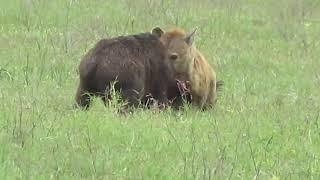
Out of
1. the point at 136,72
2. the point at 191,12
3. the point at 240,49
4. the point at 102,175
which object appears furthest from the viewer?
the point at 191,12

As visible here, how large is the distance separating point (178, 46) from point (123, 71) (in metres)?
1.41

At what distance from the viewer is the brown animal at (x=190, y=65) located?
10.1 m

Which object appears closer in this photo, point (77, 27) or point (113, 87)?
point (113, 87)

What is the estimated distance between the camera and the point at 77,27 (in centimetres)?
1459

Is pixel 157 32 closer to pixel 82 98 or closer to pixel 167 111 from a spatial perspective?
pixel 167 111

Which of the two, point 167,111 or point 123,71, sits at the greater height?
point 123,71

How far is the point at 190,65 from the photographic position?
10.3 metres

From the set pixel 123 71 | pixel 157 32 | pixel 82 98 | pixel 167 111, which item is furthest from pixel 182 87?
pixel 82 98

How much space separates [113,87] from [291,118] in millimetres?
2028

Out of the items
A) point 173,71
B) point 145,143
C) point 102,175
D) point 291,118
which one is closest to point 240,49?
point 173,71

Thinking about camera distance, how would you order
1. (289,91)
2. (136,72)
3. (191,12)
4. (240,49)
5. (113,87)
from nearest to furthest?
1. (113,87)
2. (136,72)
3. (289,91)
4. (240,49)
5. (191,12)

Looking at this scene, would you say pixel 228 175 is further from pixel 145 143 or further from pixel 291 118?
pixel 291 118

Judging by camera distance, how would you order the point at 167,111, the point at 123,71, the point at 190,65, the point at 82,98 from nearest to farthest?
1. the point at 123,71
2. the point at 82,98
3. the point at 167,111
4. the point at 190,65

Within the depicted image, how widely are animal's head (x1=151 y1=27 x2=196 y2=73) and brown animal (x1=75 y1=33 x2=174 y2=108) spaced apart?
33 centimetres
